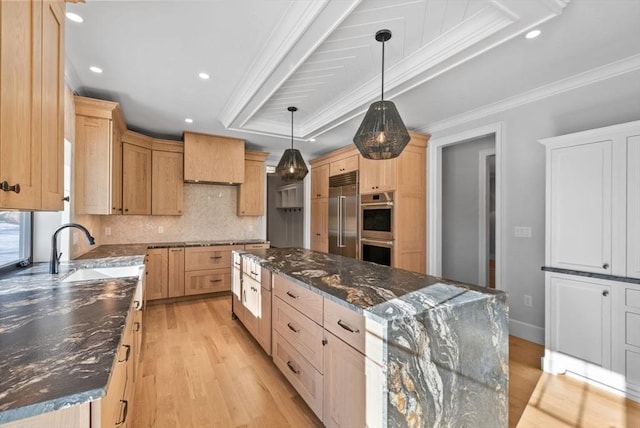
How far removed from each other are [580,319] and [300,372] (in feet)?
7.27

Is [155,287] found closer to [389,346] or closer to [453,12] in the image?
[389,346]

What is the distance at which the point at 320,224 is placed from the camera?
5.29 m

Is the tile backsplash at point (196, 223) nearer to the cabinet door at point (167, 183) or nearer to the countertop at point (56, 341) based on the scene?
the cabinet door at point (167, 183)

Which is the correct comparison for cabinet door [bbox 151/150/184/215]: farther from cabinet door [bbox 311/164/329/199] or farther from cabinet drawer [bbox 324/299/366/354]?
cabinet drawer [bbox 324/299/366/354]

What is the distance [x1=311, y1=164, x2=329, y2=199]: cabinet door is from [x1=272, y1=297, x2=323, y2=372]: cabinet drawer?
10.1ft

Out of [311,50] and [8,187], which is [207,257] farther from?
[8,187]

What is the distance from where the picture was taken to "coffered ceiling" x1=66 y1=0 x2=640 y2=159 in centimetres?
181

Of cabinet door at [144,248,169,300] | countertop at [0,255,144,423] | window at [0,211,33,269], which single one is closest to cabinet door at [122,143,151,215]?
cabinet door at [144,248,169,300]

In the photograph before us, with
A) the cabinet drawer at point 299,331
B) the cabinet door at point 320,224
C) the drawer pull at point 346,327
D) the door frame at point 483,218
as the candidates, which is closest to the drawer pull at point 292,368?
the cabinet drawer at point 299,331

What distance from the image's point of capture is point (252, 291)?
2.84m

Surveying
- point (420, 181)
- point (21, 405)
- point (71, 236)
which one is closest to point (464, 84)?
point (420, 181)

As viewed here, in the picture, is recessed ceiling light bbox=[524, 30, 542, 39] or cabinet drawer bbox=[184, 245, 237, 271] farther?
cabinet drawer bbox=[184, 245, 237, 271]

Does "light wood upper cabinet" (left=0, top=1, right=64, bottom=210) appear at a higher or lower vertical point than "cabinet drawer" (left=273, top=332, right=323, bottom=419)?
higher

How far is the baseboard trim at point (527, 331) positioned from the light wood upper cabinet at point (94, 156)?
444 cm
